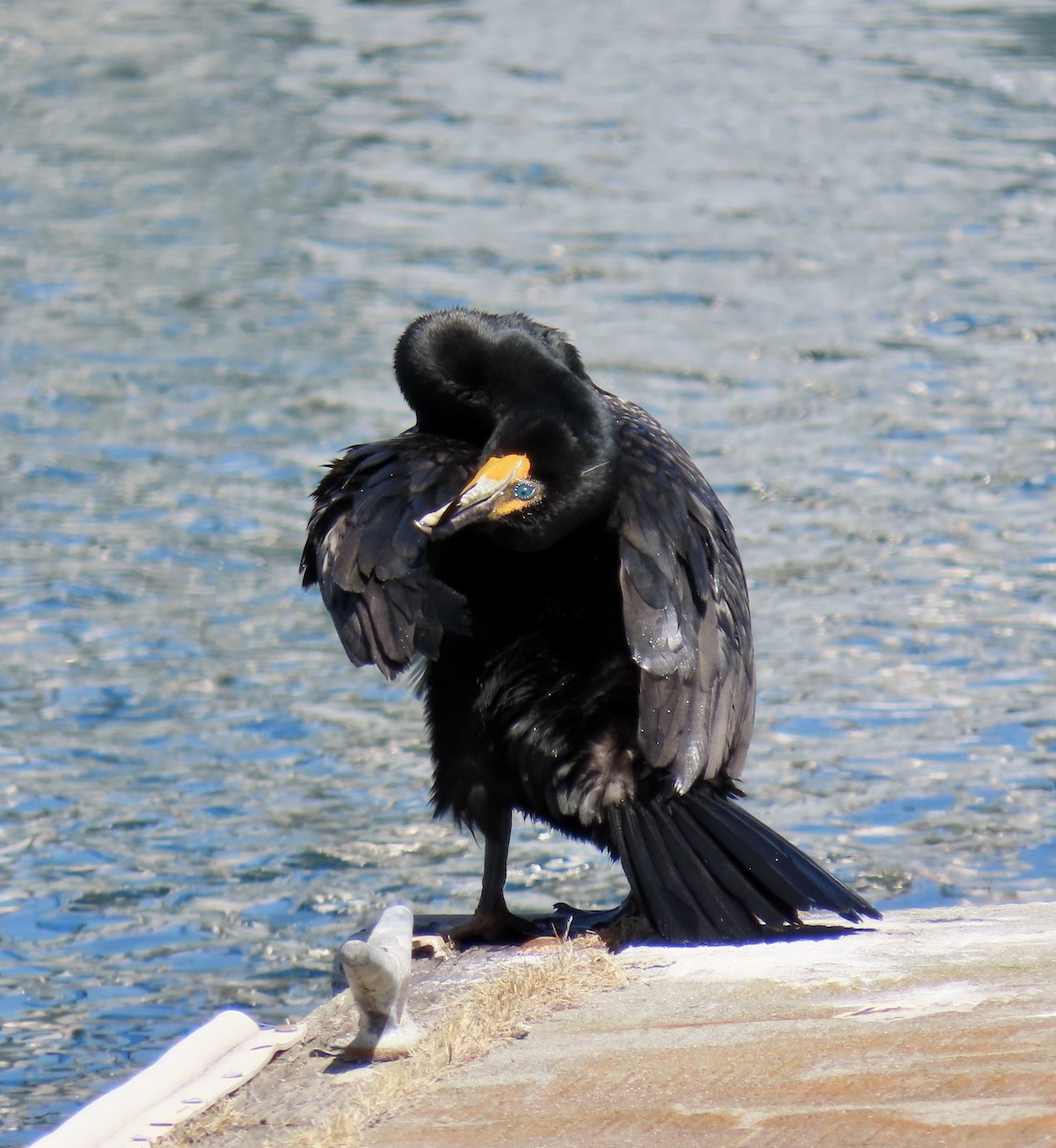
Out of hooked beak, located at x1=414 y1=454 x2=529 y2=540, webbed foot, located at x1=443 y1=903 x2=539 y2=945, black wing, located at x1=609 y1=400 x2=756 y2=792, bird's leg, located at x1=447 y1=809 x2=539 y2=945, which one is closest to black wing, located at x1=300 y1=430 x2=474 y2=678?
hooked beak, located at x1=414 y1=454 x2=529 y2=540

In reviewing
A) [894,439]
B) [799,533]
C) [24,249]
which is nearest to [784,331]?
[894,439]

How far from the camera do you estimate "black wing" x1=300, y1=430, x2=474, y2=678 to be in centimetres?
380

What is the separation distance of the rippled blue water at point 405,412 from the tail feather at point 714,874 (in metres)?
1.65

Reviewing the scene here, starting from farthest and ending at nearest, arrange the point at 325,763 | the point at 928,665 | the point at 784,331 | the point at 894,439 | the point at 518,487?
the point at 784,331
the point at 894,439
the point at 928,665
the point at 325,763
the point at 518,487

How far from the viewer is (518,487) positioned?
3.77 metres

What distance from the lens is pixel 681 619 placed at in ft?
12.6

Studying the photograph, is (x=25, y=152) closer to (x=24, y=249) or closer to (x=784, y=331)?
(x=24, y=249)

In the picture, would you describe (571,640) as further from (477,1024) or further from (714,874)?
(477,1024)

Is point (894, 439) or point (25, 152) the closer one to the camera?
point (894, 439)

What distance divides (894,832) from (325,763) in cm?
193

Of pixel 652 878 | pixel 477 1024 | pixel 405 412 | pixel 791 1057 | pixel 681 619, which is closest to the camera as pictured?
pixel 791 1057

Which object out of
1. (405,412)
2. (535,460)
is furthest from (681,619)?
(405,412)

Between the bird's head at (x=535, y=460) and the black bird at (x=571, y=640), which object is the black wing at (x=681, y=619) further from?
the bird's head at (x=535, y=460)

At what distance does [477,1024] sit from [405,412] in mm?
6436
